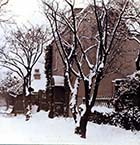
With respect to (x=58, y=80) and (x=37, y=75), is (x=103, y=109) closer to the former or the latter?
(x=58, y=80)

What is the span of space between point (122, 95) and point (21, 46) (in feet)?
45.9

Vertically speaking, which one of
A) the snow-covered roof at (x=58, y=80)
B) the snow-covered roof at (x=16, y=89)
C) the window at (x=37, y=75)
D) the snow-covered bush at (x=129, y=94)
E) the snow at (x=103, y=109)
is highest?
the snow-covered bush at (x=129, y=94)

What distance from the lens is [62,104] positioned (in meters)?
27.1

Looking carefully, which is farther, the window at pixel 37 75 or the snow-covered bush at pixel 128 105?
the window at pixel 37 75

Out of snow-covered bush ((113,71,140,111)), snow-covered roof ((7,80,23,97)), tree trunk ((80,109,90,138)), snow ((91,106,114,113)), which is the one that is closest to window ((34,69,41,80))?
snow-covered roof ((7,80,23,97))

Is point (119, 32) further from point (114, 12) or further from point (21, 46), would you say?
point (21, 46)

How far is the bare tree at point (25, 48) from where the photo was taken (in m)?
26.8

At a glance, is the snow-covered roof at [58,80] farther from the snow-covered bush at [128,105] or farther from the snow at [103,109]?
the snow-covered bush at [128,105]

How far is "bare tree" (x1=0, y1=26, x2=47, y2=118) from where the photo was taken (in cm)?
2683

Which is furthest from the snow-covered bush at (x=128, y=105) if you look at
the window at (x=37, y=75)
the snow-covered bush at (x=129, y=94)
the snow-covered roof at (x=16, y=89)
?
the window at (x=37, y=75)

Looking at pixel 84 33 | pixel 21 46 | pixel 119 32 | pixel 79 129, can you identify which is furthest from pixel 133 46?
pixel 79 129

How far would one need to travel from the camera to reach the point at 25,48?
26953mm

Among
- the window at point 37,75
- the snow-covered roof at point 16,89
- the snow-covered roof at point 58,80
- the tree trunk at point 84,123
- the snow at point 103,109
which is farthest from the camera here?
the window at point 37,75

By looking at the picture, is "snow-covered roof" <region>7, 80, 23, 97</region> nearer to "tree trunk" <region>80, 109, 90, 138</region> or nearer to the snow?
the snow
